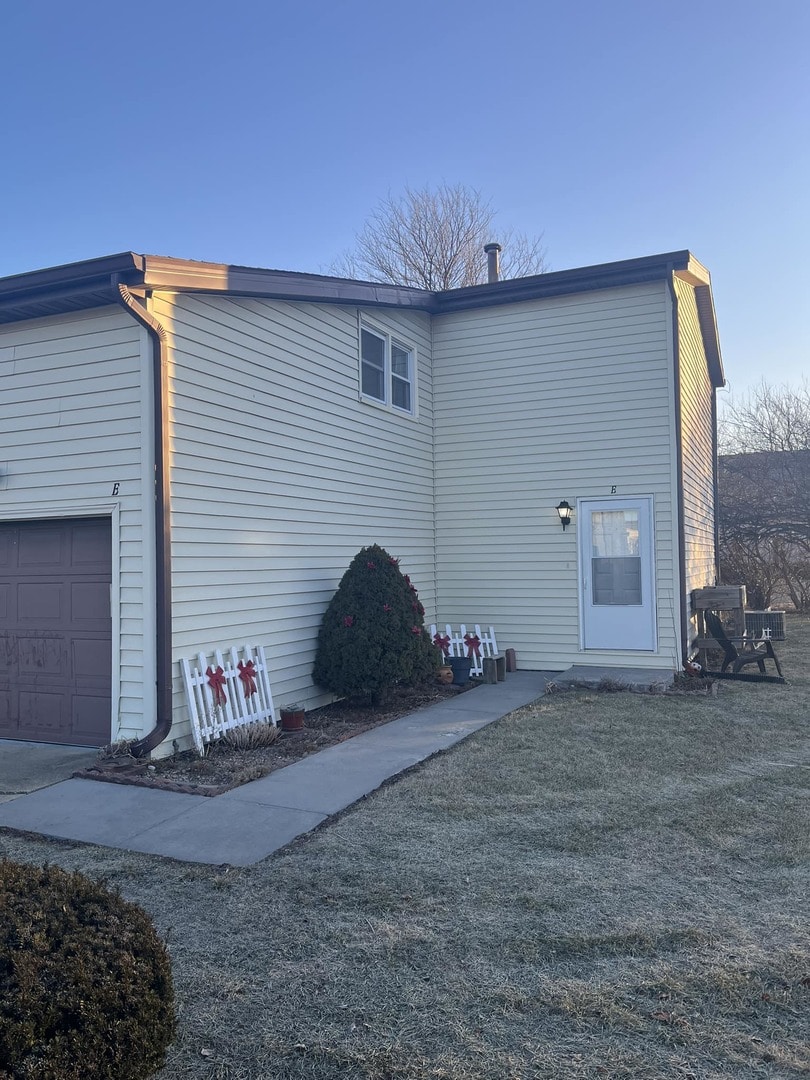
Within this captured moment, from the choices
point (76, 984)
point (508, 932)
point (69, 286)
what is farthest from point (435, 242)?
point (76, 984)

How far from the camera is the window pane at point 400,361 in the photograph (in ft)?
36.1

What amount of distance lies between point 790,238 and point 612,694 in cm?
887

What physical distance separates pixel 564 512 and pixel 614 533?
72 cm

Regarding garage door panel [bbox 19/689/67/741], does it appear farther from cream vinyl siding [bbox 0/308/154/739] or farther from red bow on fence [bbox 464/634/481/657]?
red bow on fence [bbox 464/634/481/657]

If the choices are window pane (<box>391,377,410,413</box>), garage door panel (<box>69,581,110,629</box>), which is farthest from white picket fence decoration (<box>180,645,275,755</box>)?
window pane (<box>391,377,410,413</box>)

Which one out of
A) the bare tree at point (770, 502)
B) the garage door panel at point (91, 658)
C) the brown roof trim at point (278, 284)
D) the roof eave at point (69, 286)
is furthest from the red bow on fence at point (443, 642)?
→ the bare tree at point (770, 502)

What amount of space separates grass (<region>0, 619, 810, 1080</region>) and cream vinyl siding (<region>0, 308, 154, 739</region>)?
81.5 inches

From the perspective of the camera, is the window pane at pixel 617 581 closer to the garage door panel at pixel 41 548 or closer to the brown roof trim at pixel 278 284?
the brown roof trim at pixel 278 284

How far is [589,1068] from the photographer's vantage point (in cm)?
253

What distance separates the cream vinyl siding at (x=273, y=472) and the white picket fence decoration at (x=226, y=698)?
0.13m

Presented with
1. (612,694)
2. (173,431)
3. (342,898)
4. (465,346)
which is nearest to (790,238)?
(465,346)

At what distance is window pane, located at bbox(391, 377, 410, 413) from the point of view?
1105 centimetres

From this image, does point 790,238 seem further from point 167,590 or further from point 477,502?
point 167,590

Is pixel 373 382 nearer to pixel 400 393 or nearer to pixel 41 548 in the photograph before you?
pixel 400 393
